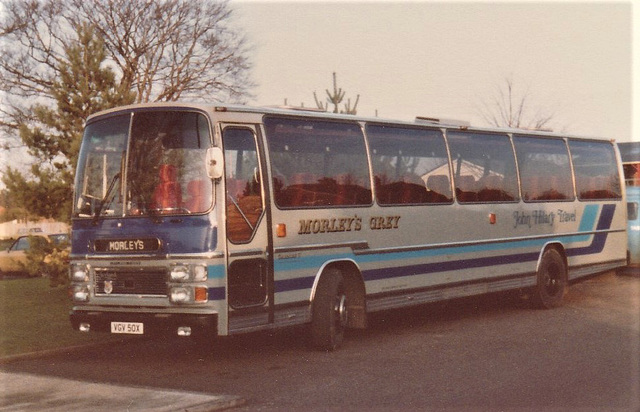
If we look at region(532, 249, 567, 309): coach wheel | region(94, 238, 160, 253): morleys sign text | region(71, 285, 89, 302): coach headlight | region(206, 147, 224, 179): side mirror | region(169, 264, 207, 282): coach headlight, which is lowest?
region(532, 249, 567, 309): coach wheel

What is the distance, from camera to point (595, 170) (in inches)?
693

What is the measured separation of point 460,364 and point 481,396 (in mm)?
1862

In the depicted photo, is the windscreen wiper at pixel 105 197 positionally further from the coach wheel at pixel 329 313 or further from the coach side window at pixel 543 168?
the coach side window at pixel 543 168

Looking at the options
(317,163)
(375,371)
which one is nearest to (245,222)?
(317,163)

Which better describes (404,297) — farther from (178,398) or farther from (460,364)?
(178,398)

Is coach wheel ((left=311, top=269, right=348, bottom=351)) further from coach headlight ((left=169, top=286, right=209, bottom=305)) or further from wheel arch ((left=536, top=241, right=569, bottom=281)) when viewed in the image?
wheel arch ((left=536, top=241, right=569, bottom=281))

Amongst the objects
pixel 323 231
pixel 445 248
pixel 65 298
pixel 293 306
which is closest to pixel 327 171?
pixel 323 231

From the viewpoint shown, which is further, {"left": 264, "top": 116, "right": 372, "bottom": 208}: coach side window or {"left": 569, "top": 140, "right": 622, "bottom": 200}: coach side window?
{"left": 569, "top": 140, "right": 622, "bottom": 200}: coach side window

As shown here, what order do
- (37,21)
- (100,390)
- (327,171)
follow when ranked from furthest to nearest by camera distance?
(37,21)
(327,171)
(100,390)

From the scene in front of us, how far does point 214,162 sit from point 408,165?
398 cm

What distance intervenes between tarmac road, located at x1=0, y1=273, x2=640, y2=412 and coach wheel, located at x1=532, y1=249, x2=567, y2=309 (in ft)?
3.79

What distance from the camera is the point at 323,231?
37.7 feet

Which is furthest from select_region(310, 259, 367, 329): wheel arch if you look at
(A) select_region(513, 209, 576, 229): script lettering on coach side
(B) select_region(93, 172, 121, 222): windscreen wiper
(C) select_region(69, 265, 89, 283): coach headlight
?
(A) select_region(513, 209, 576, 229): script lettering on coach side

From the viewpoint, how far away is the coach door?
10.2 m
